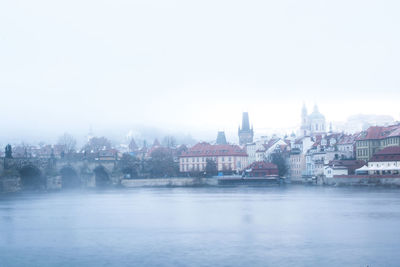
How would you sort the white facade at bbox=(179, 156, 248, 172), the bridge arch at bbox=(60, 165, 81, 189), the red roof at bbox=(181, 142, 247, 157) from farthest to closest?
the red roof at bbox=(181, 142, 247, 157) → the white facade at bbox=(179, 156, 248, 172) → the bridge arch at bbox=(60, 165, 81, 189)

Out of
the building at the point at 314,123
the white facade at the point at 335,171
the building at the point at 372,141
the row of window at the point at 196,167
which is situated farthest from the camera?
the building at the point at 314,123

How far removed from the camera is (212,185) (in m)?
71.8

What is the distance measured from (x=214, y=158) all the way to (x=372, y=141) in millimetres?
23302

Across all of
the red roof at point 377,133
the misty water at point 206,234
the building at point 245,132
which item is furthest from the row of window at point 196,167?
the misty water at point 206,234

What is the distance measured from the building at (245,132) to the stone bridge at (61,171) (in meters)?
49.4

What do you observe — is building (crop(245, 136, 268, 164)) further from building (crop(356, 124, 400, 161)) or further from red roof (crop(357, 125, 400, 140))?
A: red roof (crop(357, 125, 400, 140))

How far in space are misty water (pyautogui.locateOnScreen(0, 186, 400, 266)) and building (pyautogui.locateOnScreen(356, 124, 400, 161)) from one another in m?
27.2

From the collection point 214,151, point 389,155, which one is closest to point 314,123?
point 214,151

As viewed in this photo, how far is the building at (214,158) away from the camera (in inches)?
3258

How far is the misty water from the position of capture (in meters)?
20.3

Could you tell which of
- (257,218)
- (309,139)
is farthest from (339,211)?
(309,139)

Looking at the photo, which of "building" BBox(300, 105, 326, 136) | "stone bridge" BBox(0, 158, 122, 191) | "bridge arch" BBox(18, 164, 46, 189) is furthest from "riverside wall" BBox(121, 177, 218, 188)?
"building" BBox(300, 105, 326, 136)

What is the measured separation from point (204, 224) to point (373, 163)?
3366 centimetres

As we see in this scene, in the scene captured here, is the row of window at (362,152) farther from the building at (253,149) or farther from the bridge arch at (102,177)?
the bridge arch at (102,177)
